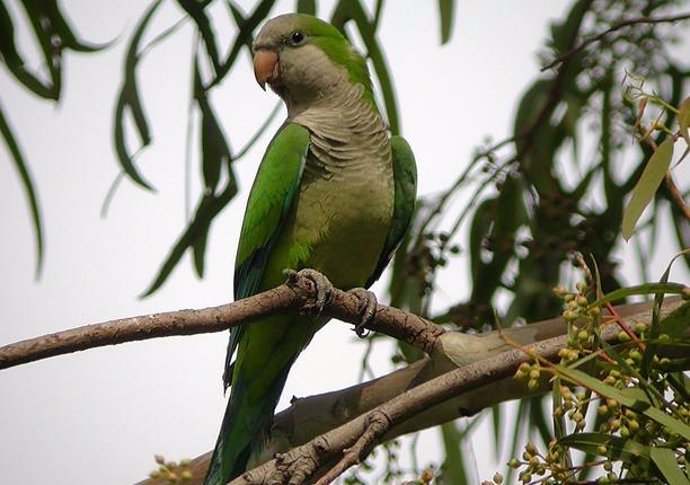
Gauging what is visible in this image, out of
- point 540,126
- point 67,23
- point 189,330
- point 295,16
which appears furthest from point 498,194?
point 189,330

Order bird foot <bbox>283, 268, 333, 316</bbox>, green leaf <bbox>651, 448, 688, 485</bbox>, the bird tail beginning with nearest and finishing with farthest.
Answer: green leaf <bbox>651, 448, 688, 485</bbox> < bird foot <bbox>283, 268, 333, 316</bbox> < the bird tail

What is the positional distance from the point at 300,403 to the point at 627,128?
128cm

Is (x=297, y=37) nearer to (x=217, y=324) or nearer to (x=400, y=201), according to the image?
(x=400, y=201)

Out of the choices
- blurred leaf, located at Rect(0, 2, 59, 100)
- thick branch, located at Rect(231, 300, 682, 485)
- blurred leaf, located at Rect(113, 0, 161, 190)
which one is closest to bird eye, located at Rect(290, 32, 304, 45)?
blurred leaf, located at Rect(113, 0, 161, 190)

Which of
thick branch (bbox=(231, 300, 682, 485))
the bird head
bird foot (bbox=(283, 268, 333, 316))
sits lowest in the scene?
thick branch (bbox=(231, 300, 682, 485))

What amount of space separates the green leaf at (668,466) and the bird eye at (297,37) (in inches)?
61.0

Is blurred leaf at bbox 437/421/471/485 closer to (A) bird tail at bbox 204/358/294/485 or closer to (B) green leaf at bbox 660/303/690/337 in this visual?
(A) bird tail at bbox 204/358/294/485

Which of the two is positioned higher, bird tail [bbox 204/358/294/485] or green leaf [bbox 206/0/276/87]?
green leaf [bbox 206/0/276/87]

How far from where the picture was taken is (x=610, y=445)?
120cm

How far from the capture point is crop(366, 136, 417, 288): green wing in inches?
94.4

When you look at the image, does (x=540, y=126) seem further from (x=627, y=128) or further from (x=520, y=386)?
(x=520, y=386)

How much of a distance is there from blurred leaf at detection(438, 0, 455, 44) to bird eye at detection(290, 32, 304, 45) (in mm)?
361

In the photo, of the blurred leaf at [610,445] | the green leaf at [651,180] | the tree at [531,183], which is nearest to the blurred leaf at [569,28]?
the tree at [531,183]

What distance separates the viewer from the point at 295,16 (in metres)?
2.48
